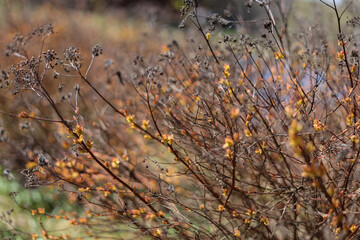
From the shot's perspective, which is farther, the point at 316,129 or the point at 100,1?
the point at 100,1

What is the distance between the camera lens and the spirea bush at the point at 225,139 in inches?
93.2

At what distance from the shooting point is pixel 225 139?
6.29 ft

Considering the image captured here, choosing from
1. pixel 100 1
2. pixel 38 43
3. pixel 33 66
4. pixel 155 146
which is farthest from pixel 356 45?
pixel 100 1

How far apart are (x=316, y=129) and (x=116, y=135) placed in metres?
3.64

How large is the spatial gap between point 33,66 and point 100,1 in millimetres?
14873

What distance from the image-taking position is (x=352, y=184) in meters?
2.65

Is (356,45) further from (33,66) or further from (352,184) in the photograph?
(33,66)

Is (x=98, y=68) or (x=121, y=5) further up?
(x=121, y=5)

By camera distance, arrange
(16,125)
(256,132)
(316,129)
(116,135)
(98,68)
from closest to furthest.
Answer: (316,129), (256,132), (116,135), (16,125), (98,68)

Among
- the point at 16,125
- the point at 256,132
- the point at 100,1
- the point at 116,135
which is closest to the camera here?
the point at 256,132

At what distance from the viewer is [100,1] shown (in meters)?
16.1

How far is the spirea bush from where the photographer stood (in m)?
2.37

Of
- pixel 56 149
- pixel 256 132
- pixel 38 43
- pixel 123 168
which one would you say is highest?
pixel 38 43

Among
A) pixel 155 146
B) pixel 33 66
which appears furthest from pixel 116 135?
pixel 33 66
